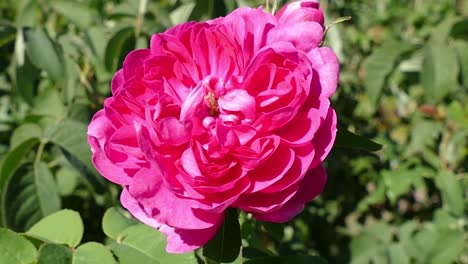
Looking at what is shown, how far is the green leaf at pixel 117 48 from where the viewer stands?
154 centimetres

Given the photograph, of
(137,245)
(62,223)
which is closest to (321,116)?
(137,245)

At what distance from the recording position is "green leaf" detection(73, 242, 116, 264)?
0.88m

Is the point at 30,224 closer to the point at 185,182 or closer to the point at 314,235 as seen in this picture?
the point at 185,182

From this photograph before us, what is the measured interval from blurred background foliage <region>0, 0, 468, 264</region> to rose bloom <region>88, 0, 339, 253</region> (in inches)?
5.7

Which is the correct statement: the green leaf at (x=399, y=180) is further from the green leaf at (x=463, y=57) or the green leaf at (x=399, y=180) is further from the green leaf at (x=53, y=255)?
the green leaf at (x=53, y=255)

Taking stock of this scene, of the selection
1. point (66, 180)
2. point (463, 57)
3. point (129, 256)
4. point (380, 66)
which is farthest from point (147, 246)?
point (463, 57)

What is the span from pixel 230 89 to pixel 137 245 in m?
0.28

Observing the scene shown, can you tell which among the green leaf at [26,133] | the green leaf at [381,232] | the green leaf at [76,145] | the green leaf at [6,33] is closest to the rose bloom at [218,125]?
the green leaf at [76,145]

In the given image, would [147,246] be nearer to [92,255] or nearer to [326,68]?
[92,255]

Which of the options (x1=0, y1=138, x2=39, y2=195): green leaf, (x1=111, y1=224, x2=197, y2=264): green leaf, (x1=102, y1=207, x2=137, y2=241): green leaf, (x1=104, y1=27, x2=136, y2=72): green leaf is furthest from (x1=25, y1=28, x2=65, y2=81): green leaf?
(x1=111, y1=224, x2=197, y2=264): green leaf

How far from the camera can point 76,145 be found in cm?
135

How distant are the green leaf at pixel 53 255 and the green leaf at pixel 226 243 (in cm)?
19

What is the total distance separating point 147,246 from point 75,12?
3.47 feet

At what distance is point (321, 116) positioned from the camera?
78 centimetres
